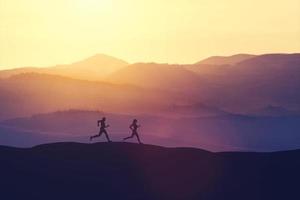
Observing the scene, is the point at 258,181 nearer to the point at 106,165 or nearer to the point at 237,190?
the point at 237,190

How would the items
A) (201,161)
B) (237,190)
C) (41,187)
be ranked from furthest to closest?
(201,161)
(237,190)
(41,187)

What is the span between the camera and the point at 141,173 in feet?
122

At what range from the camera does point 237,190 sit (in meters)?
36.6

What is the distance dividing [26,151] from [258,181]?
29.0 feet

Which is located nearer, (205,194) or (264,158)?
(205,194)

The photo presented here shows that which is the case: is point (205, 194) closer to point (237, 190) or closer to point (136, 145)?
point (237, 190)

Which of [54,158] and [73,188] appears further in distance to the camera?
[54,158]

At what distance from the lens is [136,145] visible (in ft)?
134

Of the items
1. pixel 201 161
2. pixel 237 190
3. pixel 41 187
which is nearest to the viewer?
pixel 41 187

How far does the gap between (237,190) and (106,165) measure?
4.92m

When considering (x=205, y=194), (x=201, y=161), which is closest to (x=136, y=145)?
(x=201, y=161)

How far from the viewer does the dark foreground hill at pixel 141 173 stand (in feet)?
113

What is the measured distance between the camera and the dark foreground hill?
34.5 metres

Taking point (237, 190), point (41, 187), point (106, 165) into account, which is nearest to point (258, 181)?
point (237, 190)
